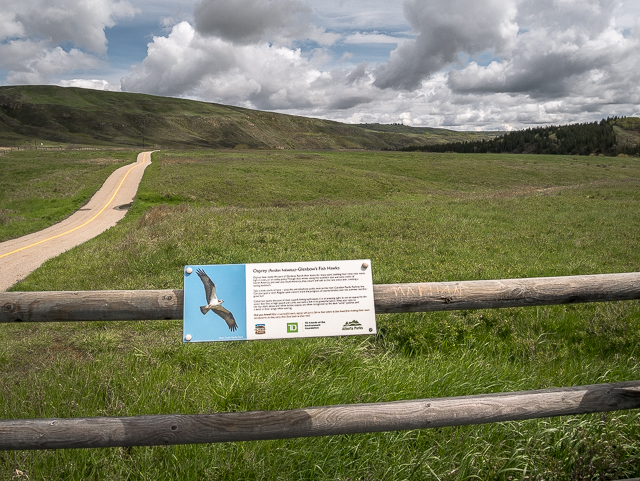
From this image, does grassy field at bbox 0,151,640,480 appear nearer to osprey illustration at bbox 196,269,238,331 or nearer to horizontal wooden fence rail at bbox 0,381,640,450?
horizontal wooden fence rail at bbox 0,381,640,450

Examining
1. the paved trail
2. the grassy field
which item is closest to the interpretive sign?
the grassy field

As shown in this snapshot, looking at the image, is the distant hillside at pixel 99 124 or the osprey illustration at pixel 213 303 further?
the distant hillside at pixel 99 124

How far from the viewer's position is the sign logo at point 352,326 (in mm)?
2785

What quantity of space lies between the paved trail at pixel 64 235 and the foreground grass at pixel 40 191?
89 cm

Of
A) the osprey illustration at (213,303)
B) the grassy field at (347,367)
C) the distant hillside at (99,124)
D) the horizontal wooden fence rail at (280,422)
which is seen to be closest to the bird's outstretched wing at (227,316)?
the osprey illustration at (213,303)

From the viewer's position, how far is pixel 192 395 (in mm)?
3549

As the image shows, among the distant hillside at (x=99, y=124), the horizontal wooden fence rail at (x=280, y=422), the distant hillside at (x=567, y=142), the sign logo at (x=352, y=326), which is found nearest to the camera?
the horizontal wooden fence rail at (x=280, y=422)

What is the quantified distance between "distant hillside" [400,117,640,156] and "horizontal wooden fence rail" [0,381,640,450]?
13504 cm

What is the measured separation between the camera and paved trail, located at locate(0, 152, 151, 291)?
12890 mm

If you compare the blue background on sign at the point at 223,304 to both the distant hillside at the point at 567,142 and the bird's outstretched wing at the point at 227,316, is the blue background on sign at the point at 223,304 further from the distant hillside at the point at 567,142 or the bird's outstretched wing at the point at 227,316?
the distant hillside at the point at 567,142

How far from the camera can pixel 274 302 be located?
2723mm

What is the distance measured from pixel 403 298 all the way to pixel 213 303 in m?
1.35

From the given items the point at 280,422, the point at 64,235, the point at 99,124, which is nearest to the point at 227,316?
the point at 280,422

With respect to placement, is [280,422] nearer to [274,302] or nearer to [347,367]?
[274,302]
